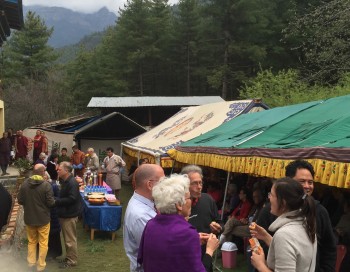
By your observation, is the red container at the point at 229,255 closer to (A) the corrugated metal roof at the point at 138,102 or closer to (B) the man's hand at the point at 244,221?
(B) the man's hand at the point at 244,221

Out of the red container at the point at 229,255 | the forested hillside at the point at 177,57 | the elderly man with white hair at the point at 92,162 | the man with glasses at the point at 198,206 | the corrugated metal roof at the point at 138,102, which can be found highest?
the forested hillside at the point at 177,57

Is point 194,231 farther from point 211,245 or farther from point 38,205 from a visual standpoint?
point 38,205

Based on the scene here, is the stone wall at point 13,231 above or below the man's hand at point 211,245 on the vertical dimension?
below

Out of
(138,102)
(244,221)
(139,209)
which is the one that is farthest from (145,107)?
(139,209)

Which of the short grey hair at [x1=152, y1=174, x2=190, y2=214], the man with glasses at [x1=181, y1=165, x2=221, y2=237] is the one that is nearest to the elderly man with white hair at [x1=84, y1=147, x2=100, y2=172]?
the man with glasses at [x1=181, y1=165, x2=221, y2=237]

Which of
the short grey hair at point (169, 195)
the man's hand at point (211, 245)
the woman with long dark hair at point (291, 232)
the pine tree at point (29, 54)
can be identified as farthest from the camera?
the pine tree at point (29, 54)

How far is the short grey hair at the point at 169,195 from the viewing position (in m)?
2.65

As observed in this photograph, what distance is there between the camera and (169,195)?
8.75ft

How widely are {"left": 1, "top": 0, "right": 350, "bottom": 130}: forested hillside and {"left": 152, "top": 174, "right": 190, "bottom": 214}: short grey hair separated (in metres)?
21.9

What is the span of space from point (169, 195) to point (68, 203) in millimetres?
4690

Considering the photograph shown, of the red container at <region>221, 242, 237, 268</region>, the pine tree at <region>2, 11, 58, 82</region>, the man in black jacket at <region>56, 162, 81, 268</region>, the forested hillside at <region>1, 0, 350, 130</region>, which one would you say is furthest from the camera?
the pine tree at <region>2, 11, 58, 82</region>

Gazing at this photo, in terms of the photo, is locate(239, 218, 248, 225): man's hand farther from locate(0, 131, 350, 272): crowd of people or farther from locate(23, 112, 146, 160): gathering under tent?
locate(23, 112, 146, 160): gathering under tent

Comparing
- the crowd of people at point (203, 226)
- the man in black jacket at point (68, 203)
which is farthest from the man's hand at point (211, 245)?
the man in black jacket at point (68, 203)

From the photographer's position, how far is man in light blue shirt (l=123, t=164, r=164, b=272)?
3.17m
